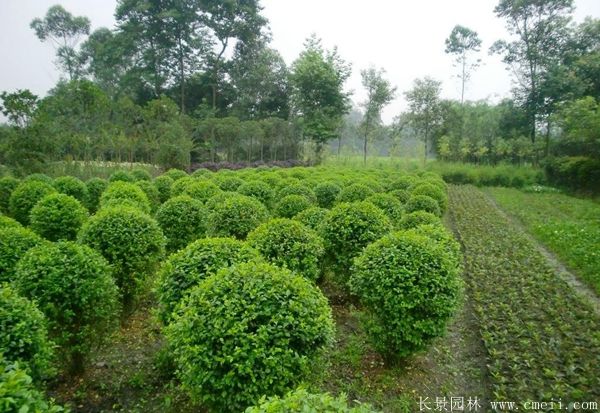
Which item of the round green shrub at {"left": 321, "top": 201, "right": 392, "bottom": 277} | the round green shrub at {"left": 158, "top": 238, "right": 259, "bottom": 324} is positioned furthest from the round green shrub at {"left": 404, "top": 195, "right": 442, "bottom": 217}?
the round green shrub at {"left": 158, "top": 238, "right": 259, "bottom": 324}

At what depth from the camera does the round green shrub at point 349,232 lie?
7102mm

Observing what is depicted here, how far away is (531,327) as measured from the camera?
684 cm

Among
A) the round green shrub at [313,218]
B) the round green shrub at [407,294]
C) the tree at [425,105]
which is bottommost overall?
the round green shrub at [407,294]

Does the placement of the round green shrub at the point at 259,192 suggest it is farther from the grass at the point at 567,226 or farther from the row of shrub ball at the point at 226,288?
the grass at the point at 567,226

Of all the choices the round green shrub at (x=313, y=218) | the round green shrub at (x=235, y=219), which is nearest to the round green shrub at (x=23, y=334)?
the round green shrub at (x=235, y=219)

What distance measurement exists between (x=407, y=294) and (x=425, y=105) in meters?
39.4

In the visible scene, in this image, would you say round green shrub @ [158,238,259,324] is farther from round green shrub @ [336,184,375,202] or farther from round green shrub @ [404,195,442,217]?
round green shrub @ [404,195,442,217]

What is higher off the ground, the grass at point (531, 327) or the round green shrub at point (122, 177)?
the round green shrub at point (122, 177)

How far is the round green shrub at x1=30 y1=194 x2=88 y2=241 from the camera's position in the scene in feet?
Result: 27.9

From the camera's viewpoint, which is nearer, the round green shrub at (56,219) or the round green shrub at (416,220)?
the round green shrub at (56,219)

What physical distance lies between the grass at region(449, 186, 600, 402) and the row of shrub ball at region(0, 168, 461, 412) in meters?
1.45

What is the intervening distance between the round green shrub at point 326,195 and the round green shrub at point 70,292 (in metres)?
8.88

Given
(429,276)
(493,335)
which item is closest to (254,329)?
(429,276)

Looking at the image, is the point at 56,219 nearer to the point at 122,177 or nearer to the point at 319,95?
the point at 122,177
